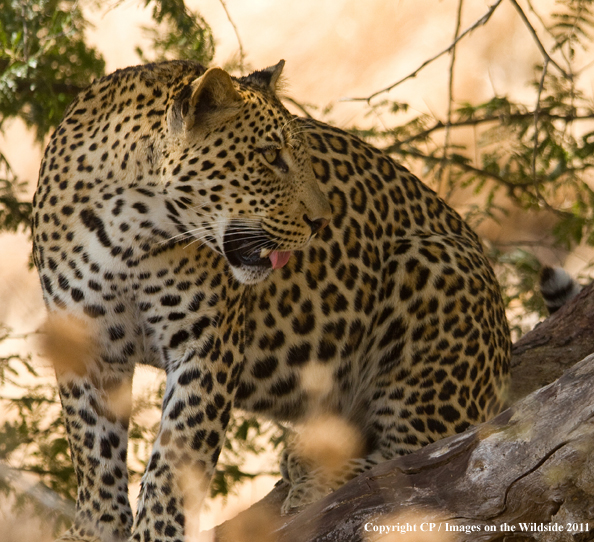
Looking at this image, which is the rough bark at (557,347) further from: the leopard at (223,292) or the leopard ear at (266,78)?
the leopard ear at (266,78)

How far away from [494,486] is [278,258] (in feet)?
5.84

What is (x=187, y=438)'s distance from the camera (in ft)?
14.2

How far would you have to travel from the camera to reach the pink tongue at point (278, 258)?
14.7 ft

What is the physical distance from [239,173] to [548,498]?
2109 mm

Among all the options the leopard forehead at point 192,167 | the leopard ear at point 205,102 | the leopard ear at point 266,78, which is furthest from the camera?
the leopard ear at point 266,78

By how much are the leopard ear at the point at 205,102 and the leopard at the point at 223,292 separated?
0.04 ft

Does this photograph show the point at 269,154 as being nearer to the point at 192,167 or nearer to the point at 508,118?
the point at 192,167

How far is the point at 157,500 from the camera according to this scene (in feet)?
14.1

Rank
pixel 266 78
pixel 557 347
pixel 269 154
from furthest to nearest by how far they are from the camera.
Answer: pixel 557 347
pixel 266 78
pixel 269 154

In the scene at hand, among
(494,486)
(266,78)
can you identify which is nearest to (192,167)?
(266,78)

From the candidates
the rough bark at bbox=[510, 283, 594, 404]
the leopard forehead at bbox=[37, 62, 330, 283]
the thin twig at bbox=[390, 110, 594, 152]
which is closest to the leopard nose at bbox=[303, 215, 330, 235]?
the leopard forehead at bbox=[37, 62, 330, 283]

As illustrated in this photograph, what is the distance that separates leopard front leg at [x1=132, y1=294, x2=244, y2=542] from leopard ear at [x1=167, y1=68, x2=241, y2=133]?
1029 mm

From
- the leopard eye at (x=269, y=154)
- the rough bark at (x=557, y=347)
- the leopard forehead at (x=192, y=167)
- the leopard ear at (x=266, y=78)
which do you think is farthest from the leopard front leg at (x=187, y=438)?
the rough bark at (x=557, y=347)

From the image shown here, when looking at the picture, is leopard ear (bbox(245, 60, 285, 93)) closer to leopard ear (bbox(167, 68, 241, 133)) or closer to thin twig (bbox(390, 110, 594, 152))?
leopard ear (bbox(167, 68, 241, 133))
